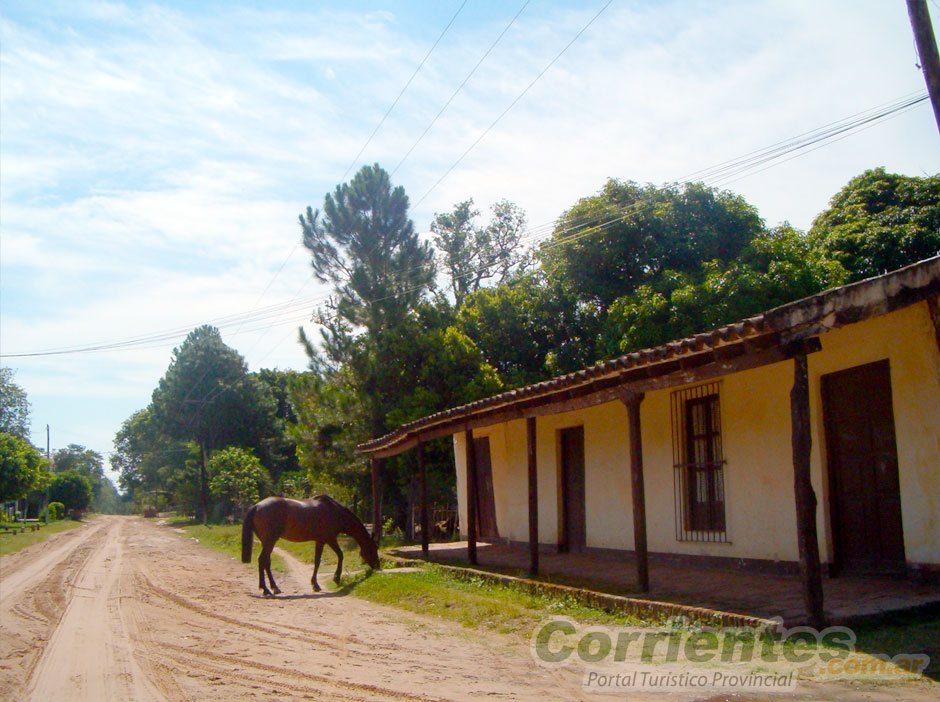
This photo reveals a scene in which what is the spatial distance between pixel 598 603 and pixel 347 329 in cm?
1646

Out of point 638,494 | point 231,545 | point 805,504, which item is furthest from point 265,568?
point 231,545

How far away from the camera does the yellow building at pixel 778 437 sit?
632cm

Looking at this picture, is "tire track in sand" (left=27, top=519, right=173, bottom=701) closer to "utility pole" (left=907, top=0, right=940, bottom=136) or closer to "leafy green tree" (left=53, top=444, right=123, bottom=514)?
"utility pole" (left=907, top=0, right=940, bottom=136)

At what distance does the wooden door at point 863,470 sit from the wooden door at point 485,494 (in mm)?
8877

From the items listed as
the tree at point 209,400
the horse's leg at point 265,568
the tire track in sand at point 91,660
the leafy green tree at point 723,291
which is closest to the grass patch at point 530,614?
the horse's leg at point 265,568

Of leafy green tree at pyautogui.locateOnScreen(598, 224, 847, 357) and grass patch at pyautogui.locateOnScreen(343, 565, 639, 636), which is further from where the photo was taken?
leafy green tree at pyautogui.locateOnScreen(598, 224, 847, 357)

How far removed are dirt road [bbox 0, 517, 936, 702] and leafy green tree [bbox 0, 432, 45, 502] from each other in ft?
89.7

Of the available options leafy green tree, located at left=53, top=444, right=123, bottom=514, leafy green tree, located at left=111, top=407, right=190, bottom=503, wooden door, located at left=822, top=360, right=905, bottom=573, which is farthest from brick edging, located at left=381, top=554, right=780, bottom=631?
leafy green tree, located at left=53, top=444, right=123, bottom=514

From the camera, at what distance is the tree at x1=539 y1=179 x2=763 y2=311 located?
20141 millimetres

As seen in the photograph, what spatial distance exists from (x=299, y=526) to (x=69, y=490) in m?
57.5

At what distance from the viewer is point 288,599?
36.5 feet

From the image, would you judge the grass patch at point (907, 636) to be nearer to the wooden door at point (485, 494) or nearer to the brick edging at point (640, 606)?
the brick edging at point (640, 606)

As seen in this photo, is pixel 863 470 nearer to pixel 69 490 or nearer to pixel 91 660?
pixel 91 660

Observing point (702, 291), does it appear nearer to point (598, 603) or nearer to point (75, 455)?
point (598, 603)
